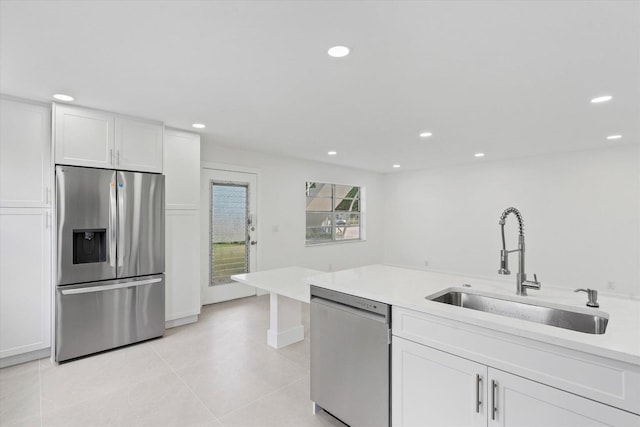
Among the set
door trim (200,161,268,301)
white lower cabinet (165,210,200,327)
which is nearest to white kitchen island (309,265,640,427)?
white lower cabinet (165,210,200,327)

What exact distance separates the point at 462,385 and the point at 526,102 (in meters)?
2.55

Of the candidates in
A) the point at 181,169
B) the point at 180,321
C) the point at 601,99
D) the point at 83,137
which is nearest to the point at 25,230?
the point at 83,137

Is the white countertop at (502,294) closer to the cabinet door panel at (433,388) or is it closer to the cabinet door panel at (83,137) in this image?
the cabinet door panel at (433,388)

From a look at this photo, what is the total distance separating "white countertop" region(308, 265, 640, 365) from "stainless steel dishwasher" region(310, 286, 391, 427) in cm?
10

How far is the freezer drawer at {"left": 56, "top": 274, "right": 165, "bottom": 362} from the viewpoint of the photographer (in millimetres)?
2830

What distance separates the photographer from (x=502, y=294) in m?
1.72

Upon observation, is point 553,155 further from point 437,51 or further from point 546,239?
point 437,51

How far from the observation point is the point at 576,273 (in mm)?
5035

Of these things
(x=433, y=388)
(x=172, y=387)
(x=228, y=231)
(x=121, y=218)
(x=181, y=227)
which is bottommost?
(x=172, y=387)

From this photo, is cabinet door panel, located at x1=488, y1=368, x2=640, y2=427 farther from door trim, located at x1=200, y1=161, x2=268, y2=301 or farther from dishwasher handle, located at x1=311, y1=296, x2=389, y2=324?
door trim, located at x1=200, y1=161, x2=268, y2=301

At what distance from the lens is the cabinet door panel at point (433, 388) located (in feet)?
4.48

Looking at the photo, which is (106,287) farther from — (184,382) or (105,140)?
(105,140)

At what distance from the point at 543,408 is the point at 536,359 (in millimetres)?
176

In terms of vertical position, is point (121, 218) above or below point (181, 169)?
below
